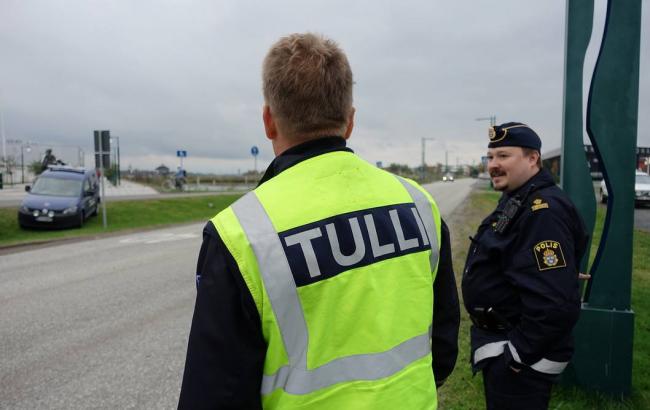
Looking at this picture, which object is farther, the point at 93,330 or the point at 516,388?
the point at 93,330

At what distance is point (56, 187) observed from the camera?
48.4 ft

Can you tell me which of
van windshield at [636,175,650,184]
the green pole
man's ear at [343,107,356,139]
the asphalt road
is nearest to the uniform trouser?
the green pole

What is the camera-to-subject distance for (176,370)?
158 inches

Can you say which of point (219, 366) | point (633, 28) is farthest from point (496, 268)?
point (633, 28)

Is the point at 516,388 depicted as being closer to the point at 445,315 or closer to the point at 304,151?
the point at 445,315

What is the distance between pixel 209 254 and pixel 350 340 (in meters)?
0.48

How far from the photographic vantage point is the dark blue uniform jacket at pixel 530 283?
6.70 feet

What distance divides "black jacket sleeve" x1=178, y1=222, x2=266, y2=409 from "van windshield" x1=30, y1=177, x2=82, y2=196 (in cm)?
1578

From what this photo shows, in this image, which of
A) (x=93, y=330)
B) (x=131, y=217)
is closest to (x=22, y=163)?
(x=131, y=217)

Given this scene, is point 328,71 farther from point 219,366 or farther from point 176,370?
point 176,370

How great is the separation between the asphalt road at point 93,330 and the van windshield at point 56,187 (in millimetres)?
6184

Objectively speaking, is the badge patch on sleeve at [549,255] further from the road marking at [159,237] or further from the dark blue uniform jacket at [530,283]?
the road marking at [159,237]

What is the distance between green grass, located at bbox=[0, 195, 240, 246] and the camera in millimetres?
13039

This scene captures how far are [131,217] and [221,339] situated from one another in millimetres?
17883
